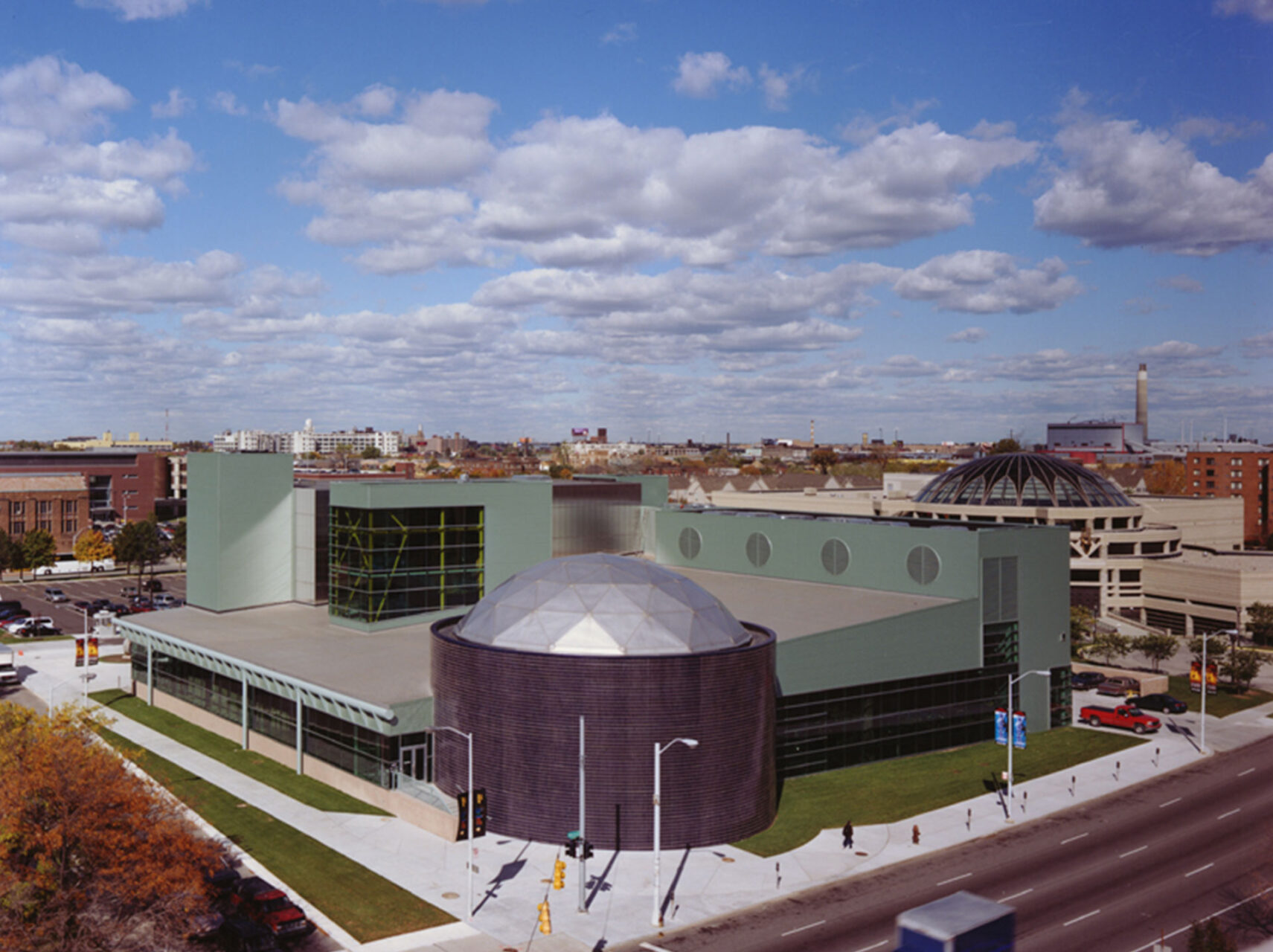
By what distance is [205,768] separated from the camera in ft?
166

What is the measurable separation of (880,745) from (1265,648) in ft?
189

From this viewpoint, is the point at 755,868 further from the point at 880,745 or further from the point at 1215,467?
the point at 1215,467

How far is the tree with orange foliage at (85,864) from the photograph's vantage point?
87.0ft

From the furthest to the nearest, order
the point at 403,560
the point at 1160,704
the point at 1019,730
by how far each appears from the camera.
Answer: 1. the point at 1160,704
2. the point at 403,560
3. the point at 1019,730

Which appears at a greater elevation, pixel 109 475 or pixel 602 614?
pixel 109 475

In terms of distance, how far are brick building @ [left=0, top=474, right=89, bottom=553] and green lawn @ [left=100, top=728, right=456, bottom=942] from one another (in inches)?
4143

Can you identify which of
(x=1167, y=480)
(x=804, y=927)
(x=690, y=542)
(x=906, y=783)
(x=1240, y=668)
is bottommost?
(x=906, y=783)

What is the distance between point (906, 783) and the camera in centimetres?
4831

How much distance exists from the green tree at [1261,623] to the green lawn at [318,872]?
83109mm

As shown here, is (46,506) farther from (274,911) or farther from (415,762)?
(274,911)

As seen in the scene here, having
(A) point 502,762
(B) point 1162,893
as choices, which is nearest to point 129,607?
(A) point 502,762

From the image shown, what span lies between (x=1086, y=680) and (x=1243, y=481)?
376ft

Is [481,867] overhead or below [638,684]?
below

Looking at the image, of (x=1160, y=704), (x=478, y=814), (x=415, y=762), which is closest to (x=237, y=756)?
(x=415, y=762)
